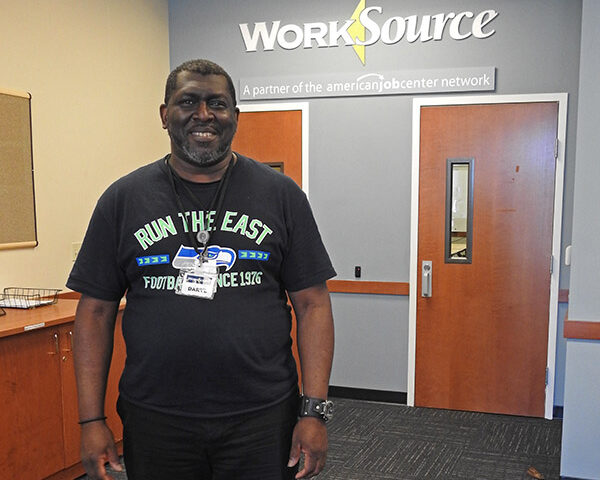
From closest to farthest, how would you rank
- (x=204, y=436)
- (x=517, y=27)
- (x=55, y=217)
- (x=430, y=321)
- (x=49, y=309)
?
(x=204, y=436) < (x=49, y=309) < (x=55, y=217) < (x=517, y=27) < (x=430, y=321)

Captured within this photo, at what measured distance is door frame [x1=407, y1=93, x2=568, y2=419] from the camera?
138 inches

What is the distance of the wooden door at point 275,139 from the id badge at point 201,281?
2642 millimetres

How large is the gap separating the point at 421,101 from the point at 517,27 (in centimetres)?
71

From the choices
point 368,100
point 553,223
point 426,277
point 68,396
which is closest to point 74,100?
point 68,396

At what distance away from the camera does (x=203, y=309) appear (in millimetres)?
1367

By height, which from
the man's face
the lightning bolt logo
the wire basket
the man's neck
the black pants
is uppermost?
the lightning bolt logo

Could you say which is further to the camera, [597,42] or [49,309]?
[49,309]

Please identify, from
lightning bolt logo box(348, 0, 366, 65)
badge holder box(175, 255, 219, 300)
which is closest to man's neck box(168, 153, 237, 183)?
badge holder box(175, 255, 219, 300)

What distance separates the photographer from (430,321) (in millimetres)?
3830

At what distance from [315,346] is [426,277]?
7.91 feet

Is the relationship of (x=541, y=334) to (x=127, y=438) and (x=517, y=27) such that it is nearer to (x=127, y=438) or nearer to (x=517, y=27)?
(x=517, y=27)

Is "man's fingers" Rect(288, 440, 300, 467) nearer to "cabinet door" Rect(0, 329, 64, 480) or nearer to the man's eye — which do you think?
the man's eye

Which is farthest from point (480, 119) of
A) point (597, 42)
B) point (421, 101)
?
point (597, 42)

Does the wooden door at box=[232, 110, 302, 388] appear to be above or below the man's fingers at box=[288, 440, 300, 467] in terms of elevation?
above
